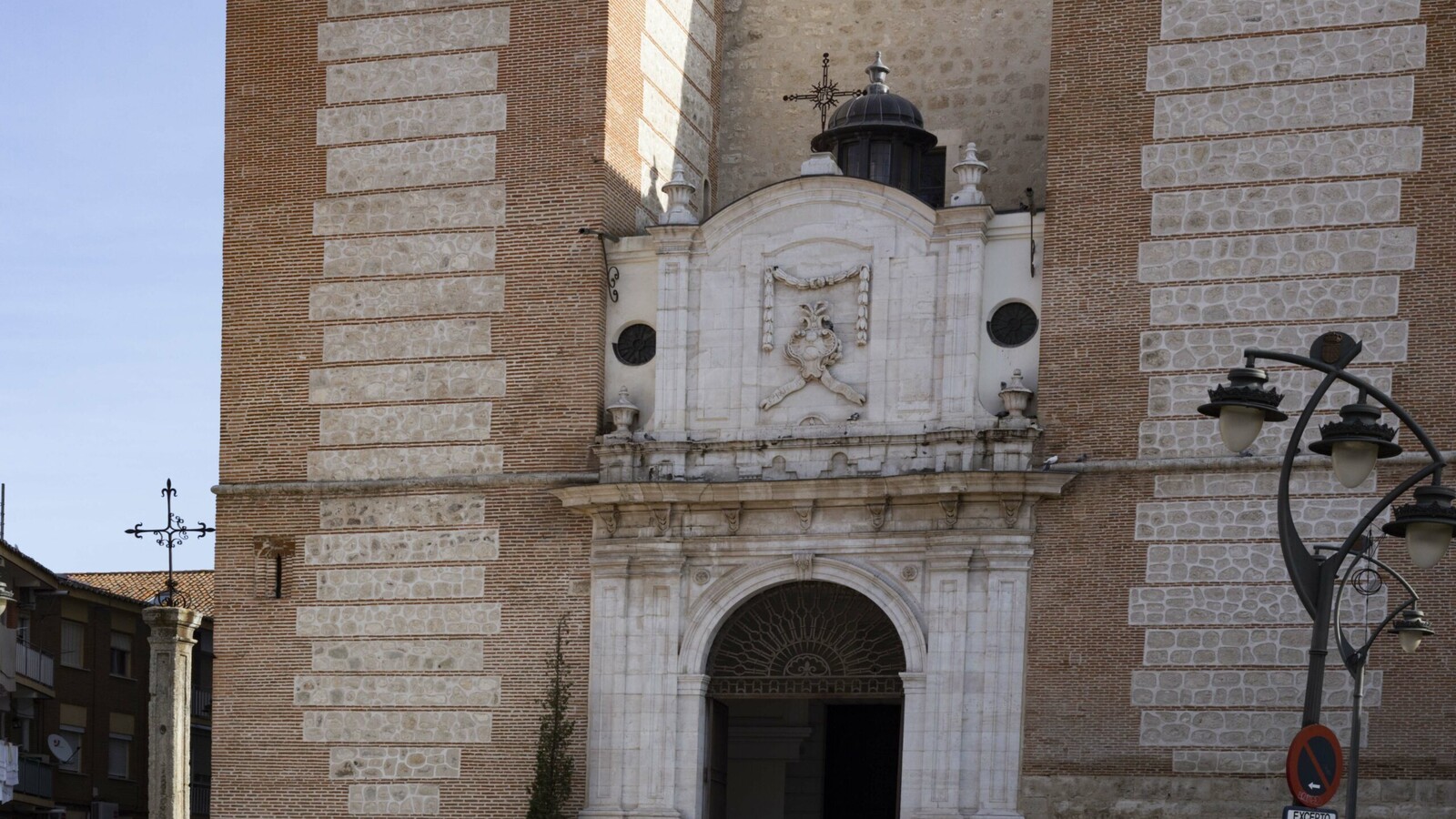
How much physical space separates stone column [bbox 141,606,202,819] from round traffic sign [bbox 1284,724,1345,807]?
60.4 feet

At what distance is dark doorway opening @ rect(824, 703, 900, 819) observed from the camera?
28328 millimetres

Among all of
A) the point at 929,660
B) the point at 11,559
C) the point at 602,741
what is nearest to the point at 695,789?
the point at 602,741

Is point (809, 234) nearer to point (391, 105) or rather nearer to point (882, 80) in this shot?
point (882, 80)

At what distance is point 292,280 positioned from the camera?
25453 mm

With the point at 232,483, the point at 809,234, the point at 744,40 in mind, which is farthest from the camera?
the point at 744,40

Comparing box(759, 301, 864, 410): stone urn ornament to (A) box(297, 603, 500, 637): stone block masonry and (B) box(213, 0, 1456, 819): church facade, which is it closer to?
(B) box(213, 0, 1456, 819): church facade

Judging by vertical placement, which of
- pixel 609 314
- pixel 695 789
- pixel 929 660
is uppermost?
pixel 609 314

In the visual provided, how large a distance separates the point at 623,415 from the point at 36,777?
53.6 ft

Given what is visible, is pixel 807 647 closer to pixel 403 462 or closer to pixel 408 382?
A: pixel 403 462

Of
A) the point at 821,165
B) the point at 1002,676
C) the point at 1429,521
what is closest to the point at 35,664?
the point at 821,165

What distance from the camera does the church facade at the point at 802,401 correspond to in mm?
21688

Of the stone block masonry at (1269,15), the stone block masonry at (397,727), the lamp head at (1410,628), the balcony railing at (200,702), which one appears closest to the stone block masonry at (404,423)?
the stone block masonry at (397,727)

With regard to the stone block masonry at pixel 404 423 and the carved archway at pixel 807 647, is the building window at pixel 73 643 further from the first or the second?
the carved archway at pixel 807 647

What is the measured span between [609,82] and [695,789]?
25.5 ft
